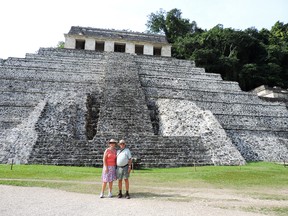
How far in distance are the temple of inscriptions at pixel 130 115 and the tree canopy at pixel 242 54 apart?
9.17 metres

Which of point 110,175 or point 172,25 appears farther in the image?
point 172,25

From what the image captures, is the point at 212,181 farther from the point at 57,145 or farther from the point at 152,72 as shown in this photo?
the point at 152,72

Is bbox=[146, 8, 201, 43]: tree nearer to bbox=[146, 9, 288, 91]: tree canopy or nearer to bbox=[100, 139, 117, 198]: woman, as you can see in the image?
bbox=[146, 9, 288, 91]: tree canopy

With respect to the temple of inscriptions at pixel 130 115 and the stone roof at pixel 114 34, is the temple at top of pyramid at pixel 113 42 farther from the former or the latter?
the temple of inscriptions at pixel 130 115

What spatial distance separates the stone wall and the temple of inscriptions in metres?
0.04

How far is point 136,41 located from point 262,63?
14.7 metres

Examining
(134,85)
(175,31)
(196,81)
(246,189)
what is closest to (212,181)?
(246,189)

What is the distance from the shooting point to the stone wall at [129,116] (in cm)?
1035

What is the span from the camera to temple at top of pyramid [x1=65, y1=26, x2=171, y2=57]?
2770 centimetres

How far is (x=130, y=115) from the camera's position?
1299cm

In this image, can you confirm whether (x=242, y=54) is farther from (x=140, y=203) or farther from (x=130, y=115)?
(x=140, y=203)

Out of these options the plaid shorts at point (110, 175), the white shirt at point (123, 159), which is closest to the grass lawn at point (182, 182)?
the plaid shorts at point (110, 175)

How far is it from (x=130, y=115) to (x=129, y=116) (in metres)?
0.10

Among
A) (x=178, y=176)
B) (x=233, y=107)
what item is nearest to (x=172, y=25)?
(x=233, y=107)
